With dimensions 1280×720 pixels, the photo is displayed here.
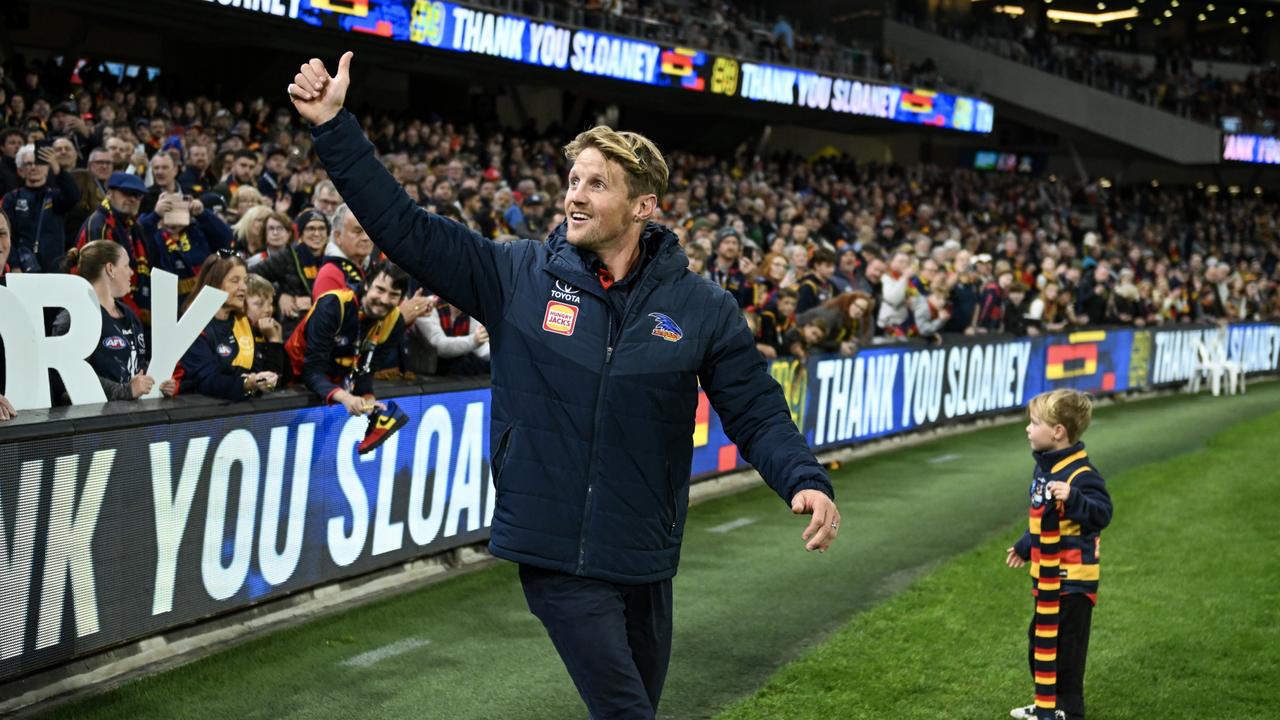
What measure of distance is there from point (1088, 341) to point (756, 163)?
12479mm

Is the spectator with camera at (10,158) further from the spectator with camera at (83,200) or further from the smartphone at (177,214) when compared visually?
the smartphone at (177,214)

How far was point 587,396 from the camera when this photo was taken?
370cm

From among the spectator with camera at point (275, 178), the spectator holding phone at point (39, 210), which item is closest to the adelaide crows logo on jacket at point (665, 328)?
the spectator holding phone at point (39, 210)

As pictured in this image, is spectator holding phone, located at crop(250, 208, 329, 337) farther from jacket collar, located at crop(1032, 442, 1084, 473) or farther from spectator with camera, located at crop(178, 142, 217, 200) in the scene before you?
jacket collar, located at crop(1032, 442, 1084, 473)

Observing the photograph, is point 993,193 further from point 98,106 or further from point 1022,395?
point 98,106

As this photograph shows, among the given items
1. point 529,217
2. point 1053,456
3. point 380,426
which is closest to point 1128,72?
point 529,217

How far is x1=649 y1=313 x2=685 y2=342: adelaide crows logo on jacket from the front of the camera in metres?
3.76

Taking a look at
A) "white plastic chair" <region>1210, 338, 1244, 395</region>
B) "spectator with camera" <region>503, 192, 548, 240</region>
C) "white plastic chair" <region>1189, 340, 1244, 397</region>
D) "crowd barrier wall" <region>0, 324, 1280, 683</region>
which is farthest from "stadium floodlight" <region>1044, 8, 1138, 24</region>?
"crowd barrier wall" <region>0, 324, 1280, 683</region>

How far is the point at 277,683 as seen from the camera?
20.8 feet

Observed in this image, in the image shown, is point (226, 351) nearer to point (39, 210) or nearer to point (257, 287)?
point (257, 287)

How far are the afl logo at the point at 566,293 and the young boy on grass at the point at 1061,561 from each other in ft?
9.03

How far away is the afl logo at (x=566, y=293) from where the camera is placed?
376 cm

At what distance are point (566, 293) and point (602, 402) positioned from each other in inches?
12.9

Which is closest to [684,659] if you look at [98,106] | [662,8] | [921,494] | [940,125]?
[921,494]
